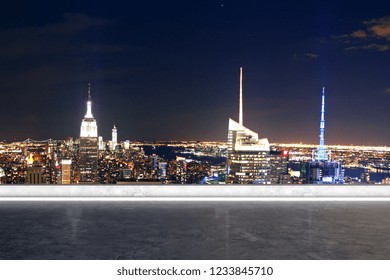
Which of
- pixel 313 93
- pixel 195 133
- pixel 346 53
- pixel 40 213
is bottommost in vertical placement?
pixel 40 213

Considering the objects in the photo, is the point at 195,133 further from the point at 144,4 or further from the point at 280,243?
the point at 280,243

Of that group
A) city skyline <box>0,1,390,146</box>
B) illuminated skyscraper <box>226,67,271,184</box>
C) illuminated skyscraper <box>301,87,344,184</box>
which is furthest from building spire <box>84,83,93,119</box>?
illuminated skyscraper <box>301,87,344,184</box>

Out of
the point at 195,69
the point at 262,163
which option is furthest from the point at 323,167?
the point at 195,69

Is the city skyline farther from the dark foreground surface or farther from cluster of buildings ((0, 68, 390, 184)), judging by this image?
the dark foreground surface

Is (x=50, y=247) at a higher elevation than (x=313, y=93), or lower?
lower

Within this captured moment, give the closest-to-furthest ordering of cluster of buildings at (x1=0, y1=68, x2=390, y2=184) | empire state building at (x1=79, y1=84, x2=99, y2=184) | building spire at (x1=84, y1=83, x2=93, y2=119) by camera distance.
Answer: cluster of buildings at (x1=0, y1=68, x2=390, y2=184) → empire state building at (x1=79, y1=84, x2=99, y2=184) → building spire at (x1=84, y1=83, x2=93, y2=119)

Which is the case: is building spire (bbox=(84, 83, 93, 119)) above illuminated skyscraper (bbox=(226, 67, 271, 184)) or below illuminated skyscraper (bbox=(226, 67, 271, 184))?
above

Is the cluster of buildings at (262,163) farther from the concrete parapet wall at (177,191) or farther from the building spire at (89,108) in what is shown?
the concrete parapet wall at (177,191)

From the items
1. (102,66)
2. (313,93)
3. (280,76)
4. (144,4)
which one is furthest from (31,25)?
(313,93)
